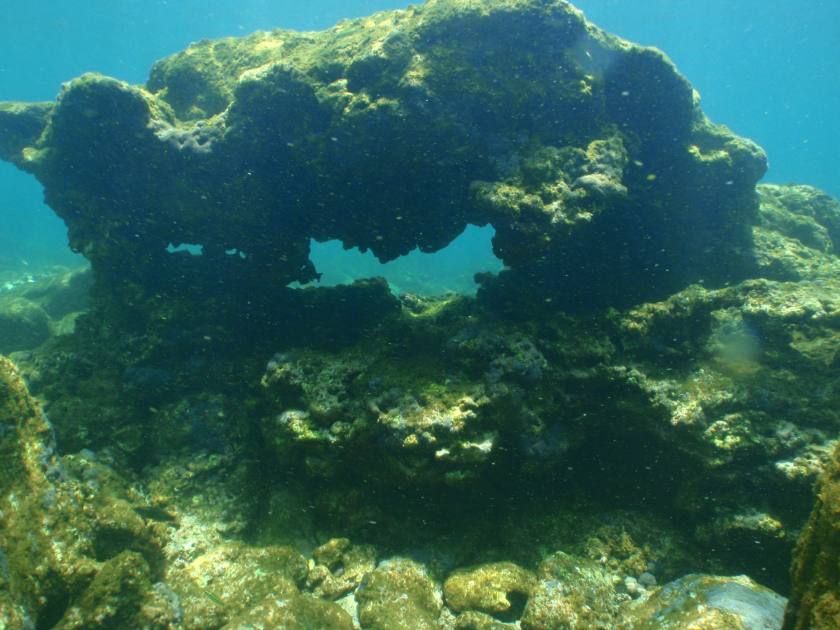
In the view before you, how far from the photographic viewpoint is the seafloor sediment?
5043 millimetres

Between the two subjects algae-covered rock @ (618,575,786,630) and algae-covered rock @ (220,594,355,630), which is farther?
algae-covered rock @ (220,594,355,630)

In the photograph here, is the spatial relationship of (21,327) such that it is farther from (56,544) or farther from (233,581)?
(233,581)

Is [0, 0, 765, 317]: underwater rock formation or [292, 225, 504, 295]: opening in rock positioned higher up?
[292, 225, 504, 295]: opening in rock

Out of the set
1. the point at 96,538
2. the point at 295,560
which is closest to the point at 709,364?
the point at 295,560

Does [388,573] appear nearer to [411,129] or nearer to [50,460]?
[50,460]

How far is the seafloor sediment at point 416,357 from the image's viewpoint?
16.5 feet

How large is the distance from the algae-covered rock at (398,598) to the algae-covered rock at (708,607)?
200 centimetres

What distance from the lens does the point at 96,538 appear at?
4875 mm

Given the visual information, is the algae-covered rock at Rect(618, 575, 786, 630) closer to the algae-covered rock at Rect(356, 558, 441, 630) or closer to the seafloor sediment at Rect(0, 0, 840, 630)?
the seafloor sediment at Rect(0, 0, 840, 630)

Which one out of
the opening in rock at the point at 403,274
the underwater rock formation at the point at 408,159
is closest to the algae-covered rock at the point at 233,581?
the underwater rock formation at the point at 408,159

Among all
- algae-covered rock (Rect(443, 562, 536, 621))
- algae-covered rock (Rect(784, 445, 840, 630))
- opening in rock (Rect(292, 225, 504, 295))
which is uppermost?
opening in rock (Rect(292, 225, 504, 295))

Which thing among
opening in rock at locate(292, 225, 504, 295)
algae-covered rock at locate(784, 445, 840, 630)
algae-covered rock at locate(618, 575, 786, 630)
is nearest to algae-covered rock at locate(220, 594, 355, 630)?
algae-covered rock at locate(618, 575, 786, 630)

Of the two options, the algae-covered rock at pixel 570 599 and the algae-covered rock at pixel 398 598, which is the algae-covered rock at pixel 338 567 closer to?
the algae-covered rock at pixel 398 598

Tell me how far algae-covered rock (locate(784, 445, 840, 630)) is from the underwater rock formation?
438 cm
